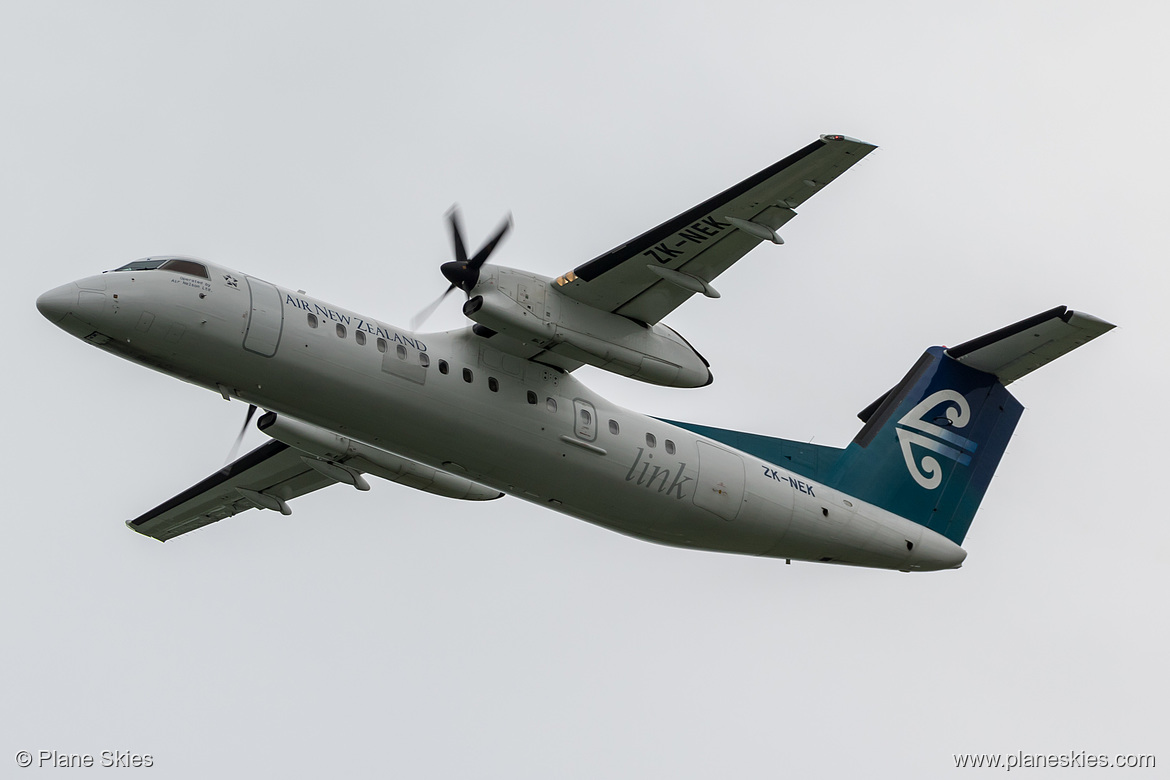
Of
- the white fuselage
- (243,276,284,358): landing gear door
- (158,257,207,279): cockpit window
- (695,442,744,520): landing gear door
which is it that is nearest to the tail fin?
the white fuselage

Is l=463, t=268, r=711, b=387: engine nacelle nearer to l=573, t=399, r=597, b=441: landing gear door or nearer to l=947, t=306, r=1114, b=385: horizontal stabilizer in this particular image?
l=573, t=399, r=597, b=441: landing gear door

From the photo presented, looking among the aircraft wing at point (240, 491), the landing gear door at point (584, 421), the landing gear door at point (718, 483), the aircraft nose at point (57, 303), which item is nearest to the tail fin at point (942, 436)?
the landing gear door at point (718, 483)

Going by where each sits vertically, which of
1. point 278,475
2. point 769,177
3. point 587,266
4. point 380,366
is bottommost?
point 278,475

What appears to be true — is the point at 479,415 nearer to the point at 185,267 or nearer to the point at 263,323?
the point at 263,323

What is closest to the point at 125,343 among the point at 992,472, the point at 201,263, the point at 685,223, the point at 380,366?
the point at 201,263

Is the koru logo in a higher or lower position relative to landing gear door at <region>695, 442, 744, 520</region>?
higher

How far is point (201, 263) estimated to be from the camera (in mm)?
13500

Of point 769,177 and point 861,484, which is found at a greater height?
point 769,177

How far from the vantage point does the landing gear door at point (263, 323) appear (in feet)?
43.8

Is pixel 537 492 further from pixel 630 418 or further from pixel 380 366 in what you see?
pixel 380 366

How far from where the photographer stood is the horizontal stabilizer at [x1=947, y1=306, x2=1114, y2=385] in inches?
630

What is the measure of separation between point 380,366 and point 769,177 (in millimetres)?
4823

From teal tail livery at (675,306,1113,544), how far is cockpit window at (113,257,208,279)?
7.14 m

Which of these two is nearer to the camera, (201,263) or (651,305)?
(201,263)
